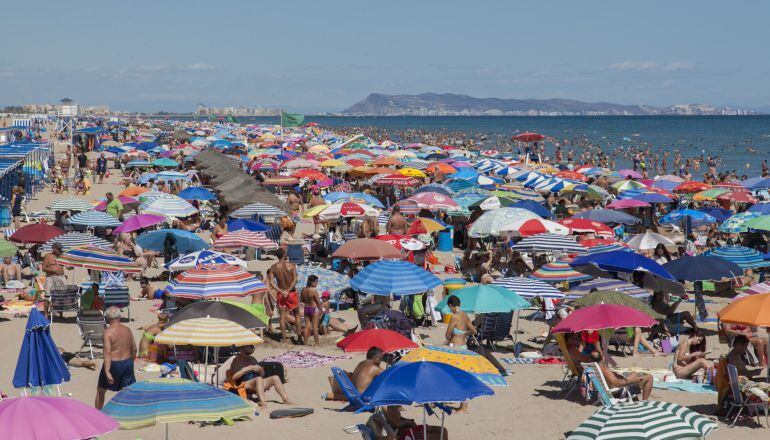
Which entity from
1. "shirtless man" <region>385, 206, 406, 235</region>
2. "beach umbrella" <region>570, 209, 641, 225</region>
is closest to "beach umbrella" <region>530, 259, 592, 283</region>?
"shirtless man" <region>385, 206, 406, 235</region>

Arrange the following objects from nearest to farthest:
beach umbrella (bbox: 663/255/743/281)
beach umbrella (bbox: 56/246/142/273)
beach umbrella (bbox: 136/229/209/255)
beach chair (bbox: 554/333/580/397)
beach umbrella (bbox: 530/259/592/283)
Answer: beach chair (bbox: 554/333/580/397)
beach umbrella (bbox: 663/255/743/281)
beach umbrella (bbox: 530/259/592/283)
beach umbrella (bbox: 56/246/142/273)
beach umbrella (bbox: 136/229/209/255)

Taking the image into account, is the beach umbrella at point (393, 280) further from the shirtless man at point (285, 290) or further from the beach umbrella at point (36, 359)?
the beach umbrella at point (36, 359)

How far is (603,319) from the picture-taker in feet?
30.5

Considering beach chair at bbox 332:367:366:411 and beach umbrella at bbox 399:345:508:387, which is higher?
beach umbrella at bbox 399:345:508:387

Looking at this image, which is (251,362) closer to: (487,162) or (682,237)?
(682,237)

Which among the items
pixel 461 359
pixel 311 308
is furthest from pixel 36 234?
pixel 461 359

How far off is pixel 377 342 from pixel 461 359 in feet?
3.11

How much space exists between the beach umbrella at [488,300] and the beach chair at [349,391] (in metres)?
1.93

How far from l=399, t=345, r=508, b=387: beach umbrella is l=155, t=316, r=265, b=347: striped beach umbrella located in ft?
4.57

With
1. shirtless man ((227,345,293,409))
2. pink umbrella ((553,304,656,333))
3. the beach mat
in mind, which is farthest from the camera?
pink umbrella ((553,304,656,333))

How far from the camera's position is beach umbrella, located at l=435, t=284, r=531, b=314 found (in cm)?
1037

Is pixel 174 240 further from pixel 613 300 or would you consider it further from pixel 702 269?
pixel 702 269

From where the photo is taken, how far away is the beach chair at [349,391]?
8438 mm

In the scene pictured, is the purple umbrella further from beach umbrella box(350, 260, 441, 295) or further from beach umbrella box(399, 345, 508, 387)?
beach umbrella box(399, 345, 508, 387)
